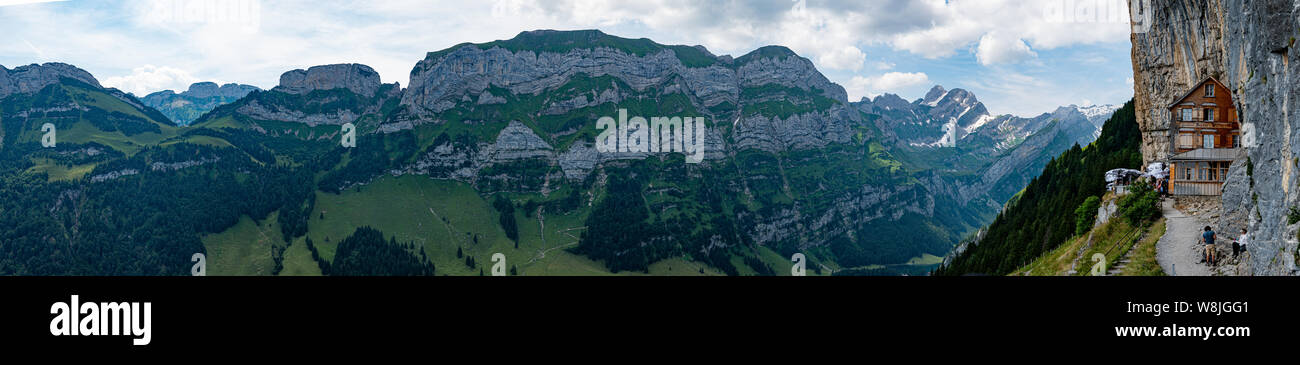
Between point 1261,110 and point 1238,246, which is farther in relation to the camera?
point 1238,246

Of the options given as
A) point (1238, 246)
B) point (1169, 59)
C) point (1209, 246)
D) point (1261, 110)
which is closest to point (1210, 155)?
point (1209, 246)

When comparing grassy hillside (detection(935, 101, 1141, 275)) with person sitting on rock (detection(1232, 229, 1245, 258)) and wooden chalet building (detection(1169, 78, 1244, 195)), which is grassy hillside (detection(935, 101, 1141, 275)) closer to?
wooden chalet building (detection(1169, 78, 1244, 195))

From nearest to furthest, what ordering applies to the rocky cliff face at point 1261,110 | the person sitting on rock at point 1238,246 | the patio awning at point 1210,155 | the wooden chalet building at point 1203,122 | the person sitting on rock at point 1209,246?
the rocky cliff face at point 1261,110 < the person sitting on rock at point 1238,246 < the person sitting on rock at point 1209,246 < the patio awning at point 1210,155 < the wooden chalet building at point 1203,122

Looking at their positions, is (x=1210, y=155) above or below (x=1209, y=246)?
above

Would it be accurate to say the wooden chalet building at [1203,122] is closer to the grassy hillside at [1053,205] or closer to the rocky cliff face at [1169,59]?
the rocky cliff face at [1169,59]

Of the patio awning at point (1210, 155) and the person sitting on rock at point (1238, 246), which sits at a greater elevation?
the patio awning at point (1210, 155)

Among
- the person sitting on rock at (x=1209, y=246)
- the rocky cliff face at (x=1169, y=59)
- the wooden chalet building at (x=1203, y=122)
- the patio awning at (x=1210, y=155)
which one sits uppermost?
the rocky cliff face at (x=1169, y=59)

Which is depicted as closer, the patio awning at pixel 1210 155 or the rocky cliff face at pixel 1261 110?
the rocky cliff face at pixel 1261 110

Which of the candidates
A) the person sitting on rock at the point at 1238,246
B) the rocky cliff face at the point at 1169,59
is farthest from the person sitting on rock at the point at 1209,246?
the rocky cliff face at the point at 1169,59

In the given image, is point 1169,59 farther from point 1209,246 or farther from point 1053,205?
point 1209,246
